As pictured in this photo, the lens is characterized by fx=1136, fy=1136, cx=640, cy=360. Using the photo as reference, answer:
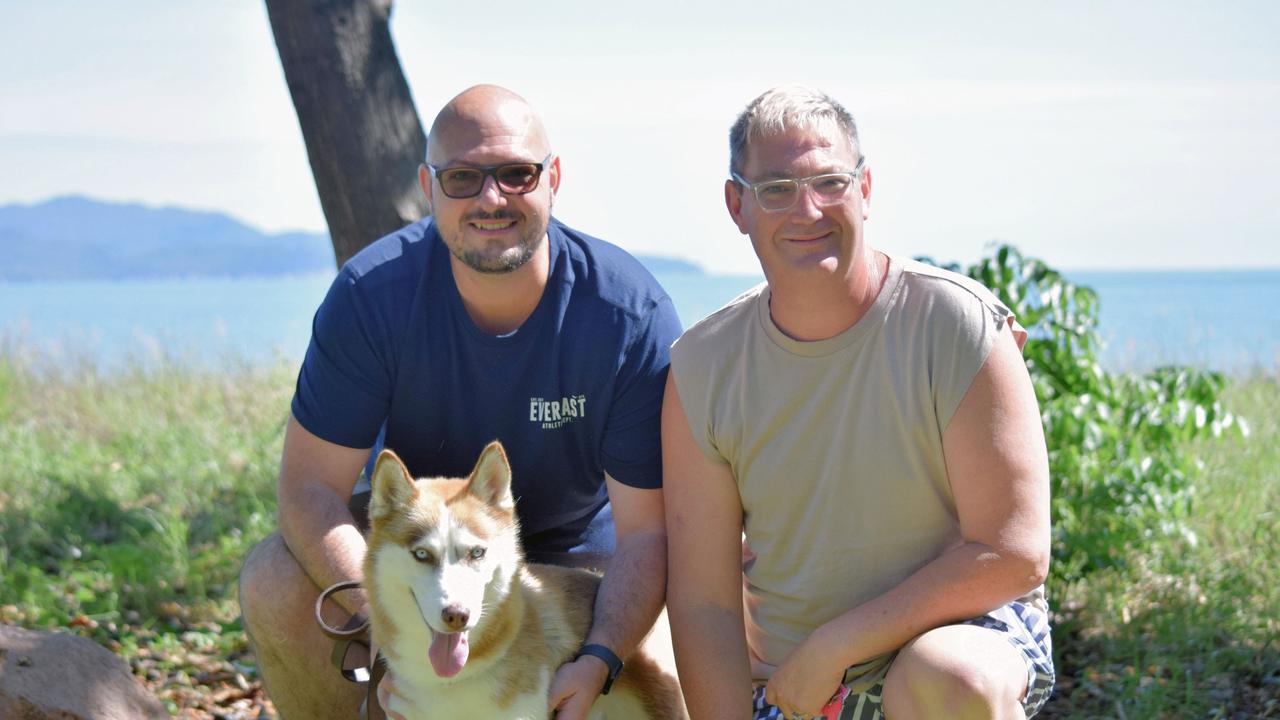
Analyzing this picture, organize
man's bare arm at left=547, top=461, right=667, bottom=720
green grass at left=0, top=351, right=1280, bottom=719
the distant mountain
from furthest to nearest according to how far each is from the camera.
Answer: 1. the distant mountain
2. green grass at left=0, top=351, right=1280, bottom=719
3. man's bare arm at left=547, top=461, right=667, bottom=720

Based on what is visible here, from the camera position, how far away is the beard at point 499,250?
3.61m

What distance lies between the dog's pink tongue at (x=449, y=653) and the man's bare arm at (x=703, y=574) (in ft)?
2.14

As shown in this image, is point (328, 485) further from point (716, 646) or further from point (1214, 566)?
point (1214, 566)

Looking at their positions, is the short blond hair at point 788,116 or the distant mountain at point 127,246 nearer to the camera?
the short blond hair at point 788,116

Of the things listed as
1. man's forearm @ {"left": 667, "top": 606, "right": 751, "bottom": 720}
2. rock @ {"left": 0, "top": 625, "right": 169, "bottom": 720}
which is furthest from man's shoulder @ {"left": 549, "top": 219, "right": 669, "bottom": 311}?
Answer: rock @ {"left": 0, "top": 625, "right": 169, "bottom": 720}

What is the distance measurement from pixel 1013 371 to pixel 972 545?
1.55ft

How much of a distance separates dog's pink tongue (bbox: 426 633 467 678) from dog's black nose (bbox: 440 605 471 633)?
0.19 m

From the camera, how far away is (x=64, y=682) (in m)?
3.74

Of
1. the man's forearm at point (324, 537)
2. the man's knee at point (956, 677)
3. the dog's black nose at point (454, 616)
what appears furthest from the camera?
the man's forearm at point (324, 537)

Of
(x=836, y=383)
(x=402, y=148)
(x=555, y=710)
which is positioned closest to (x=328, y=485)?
(x=555, y=710)

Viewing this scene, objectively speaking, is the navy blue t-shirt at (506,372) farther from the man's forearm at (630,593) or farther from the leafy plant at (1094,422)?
the leafy plant at (1094,422)

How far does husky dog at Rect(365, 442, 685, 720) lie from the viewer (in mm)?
3021

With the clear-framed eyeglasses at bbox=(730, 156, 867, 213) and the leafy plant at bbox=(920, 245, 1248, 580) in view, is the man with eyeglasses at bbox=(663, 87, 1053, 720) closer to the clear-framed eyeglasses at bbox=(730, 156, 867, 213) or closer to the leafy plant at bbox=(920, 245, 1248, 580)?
the clear-framed eyeglasses at bbox=(730, 156, 867, 213)

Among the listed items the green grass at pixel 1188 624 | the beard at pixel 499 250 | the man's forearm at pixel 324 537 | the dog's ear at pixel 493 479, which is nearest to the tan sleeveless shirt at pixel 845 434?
the dog's ear at pixel 493 479
